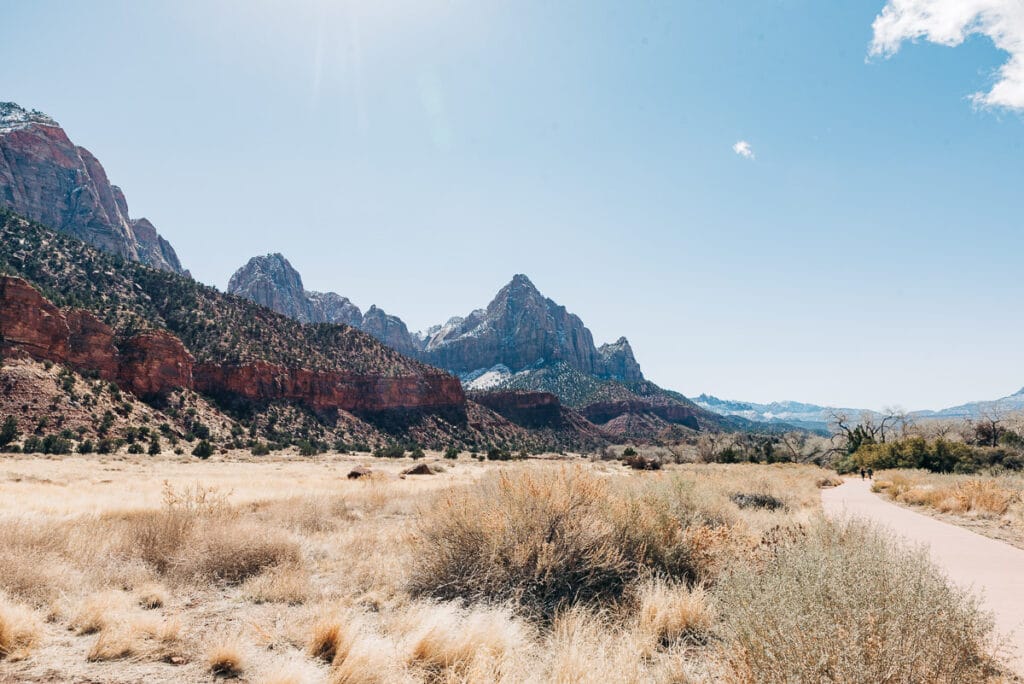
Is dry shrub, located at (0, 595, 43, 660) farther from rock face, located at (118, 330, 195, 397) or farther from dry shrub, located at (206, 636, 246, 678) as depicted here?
rock face, located at (118, 330, 195, 397)

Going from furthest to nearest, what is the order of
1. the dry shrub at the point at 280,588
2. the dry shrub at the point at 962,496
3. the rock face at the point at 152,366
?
the rock face at the point at 152,366 → the dry shrub at the point at 962,496 → the dry shrub at the point at 280,588

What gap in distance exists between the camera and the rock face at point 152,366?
135 feet

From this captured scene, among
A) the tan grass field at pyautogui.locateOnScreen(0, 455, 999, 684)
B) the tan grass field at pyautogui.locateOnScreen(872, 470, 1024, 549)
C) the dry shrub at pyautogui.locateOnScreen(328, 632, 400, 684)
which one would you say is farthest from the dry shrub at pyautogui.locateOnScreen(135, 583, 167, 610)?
the tan grass field at pyautogui.locateOnScreen(872, 470, 1024, 549)

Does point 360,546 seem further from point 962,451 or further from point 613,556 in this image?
point 962,451

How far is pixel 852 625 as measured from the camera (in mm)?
3082

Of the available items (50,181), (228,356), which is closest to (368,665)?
(228,356)

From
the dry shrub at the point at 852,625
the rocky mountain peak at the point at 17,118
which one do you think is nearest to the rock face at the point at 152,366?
the dry shrub at the point at 852,625

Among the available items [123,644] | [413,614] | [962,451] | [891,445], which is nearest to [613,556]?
[413,614]

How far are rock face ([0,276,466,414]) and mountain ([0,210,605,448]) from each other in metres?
0.11

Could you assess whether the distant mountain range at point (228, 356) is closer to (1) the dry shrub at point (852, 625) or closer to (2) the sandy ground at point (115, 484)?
(2) the sandy ground at point (115, 484)

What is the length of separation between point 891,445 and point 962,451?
19.5 ft

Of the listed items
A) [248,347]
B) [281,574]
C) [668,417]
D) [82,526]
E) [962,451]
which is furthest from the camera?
[668,417]

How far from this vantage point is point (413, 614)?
182 inches

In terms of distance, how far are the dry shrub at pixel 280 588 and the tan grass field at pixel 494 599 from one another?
0.9 inches
